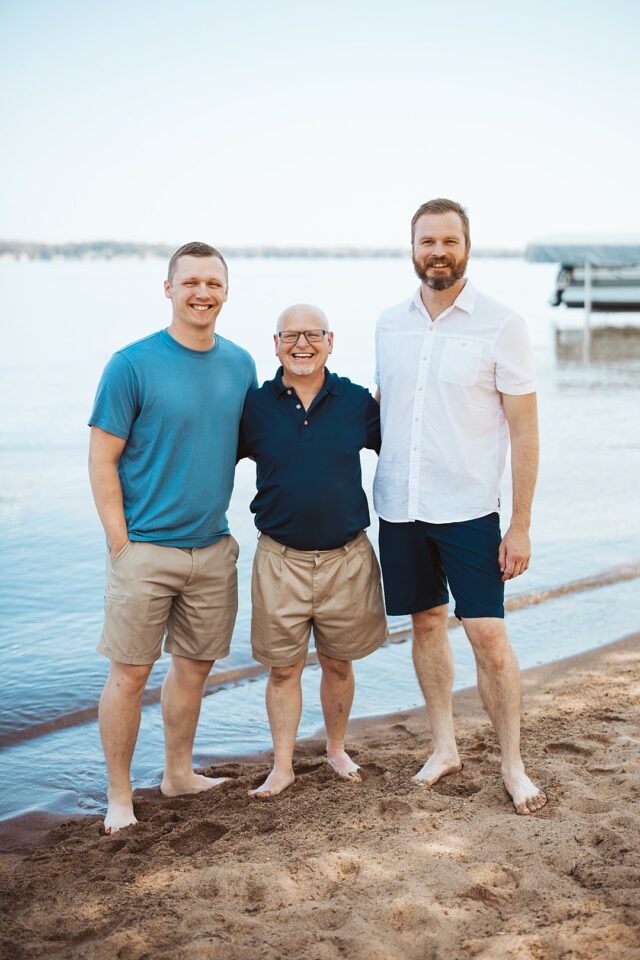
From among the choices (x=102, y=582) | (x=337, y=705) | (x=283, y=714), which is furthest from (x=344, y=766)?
(x=102, y=582)

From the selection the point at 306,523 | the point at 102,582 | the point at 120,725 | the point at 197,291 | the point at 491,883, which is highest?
the point at 197,291

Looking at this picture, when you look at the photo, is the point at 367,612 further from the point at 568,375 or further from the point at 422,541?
the point at 568,375

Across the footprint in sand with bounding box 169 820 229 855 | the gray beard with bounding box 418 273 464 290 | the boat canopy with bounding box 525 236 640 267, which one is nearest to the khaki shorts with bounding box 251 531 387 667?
the footprint in sand with bounding box 169 820 229 855

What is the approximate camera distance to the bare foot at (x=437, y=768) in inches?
154

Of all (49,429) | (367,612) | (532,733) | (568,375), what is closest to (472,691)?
(532,733)

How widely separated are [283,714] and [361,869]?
3.31 ft

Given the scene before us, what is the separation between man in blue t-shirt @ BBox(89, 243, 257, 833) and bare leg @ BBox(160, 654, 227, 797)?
22 cm

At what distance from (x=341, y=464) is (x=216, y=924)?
1.64 m

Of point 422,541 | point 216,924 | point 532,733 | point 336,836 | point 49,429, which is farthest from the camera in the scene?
point 49,429

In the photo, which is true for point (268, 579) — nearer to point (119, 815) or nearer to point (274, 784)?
point (274, 784)

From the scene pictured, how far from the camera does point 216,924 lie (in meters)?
2.79

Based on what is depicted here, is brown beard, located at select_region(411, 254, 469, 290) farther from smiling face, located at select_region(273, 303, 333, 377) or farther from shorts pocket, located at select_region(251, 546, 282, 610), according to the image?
shorts pocket, located at select_region(251, 546, 282, 610)

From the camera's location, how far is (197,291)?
12.1 feet

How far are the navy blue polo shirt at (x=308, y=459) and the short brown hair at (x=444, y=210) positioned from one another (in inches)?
26.3
